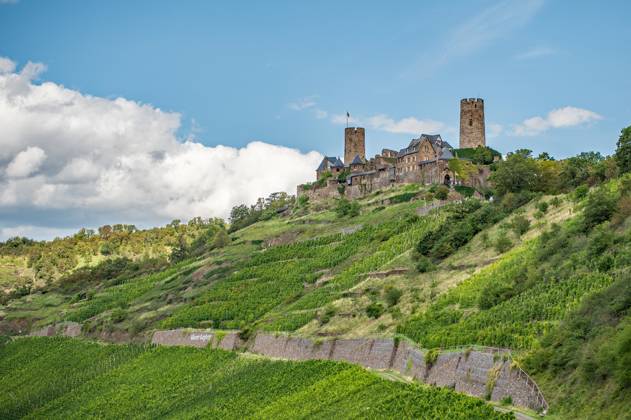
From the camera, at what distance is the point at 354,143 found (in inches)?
5148

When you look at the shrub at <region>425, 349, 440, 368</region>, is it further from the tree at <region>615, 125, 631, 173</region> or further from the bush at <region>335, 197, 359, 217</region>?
the bush at <region>335, 197, 359, 217</region>

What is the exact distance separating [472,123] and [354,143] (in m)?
23.7

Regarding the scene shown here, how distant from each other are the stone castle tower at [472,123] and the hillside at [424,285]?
497 inches

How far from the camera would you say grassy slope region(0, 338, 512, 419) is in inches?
1756

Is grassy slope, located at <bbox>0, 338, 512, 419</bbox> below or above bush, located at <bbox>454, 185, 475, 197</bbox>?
below

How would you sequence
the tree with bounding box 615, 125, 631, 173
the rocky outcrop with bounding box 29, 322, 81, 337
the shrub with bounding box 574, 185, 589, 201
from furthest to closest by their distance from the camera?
the rocky outcrop with bounding box 29, 322, 81, 337 < the tree with bounding box 615, 125, 631, 173 < the shrub with bounding box 574, 185, 589, 201

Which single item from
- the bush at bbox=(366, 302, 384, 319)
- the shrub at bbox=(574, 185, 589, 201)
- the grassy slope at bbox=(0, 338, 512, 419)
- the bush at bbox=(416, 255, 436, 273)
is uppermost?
the shrub at bbox=(574, 185, 589, 201)

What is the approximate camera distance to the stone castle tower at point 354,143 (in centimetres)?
13038

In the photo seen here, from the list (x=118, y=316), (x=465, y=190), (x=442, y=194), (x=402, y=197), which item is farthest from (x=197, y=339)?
(x=465, y=190)

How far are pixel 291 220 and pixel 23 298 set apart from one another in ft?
166

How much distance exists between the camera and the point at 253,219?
442 feet

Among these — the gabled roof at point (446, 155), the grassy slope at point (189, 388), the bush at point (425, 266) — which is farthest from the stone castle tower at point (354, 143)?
the bush at point (425, 266)

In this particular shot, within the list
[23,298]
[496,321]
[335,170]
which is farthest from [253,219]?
A: [496,321]

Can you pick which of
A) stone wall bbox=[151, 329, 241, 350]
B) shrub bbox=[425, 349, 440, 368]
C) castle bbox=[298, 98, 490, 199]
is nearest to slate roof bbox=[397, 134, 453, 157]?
castle bbox=[298, 98, 490, 199]
